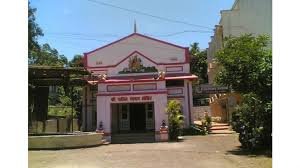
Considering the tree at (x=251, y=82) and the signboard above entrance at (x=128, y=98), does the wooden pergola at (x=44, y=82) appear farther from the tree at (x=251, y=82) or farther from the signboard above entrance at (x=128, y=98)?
the tree at (x=251, y=82)

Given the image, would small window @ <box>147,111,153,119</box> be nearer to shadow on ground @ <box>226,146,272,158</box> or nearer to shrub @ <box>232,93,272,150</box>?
shadow on ground @ <box>226,146,272,158</box>

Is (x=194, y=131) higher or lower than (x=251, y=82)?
lower

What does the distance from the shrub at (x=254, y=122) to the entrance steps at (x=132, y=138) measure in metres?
6.67

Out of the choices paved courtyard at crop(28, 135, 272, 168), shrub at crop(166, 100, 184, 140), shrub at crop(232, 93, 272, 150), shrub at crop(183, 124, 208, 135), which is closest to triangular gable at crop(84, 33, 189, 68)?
shrub at crop(183, 124, 208, 135)

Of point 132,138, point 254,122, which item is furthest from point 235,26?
point 254,122

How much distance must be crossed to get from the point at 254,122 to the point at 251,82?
136 centimetres

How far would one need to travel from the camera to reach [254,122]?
47.9 feet

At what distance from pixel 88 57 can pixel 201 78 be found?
2066 centimetres

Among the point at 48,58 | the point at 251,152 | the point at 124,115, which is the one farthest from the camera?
the point at 48,58

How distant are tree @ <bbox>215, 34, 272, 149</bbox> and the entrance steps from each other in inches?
267

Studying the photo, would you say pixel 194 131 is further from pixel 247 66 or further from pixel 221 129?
pixel 247 66
